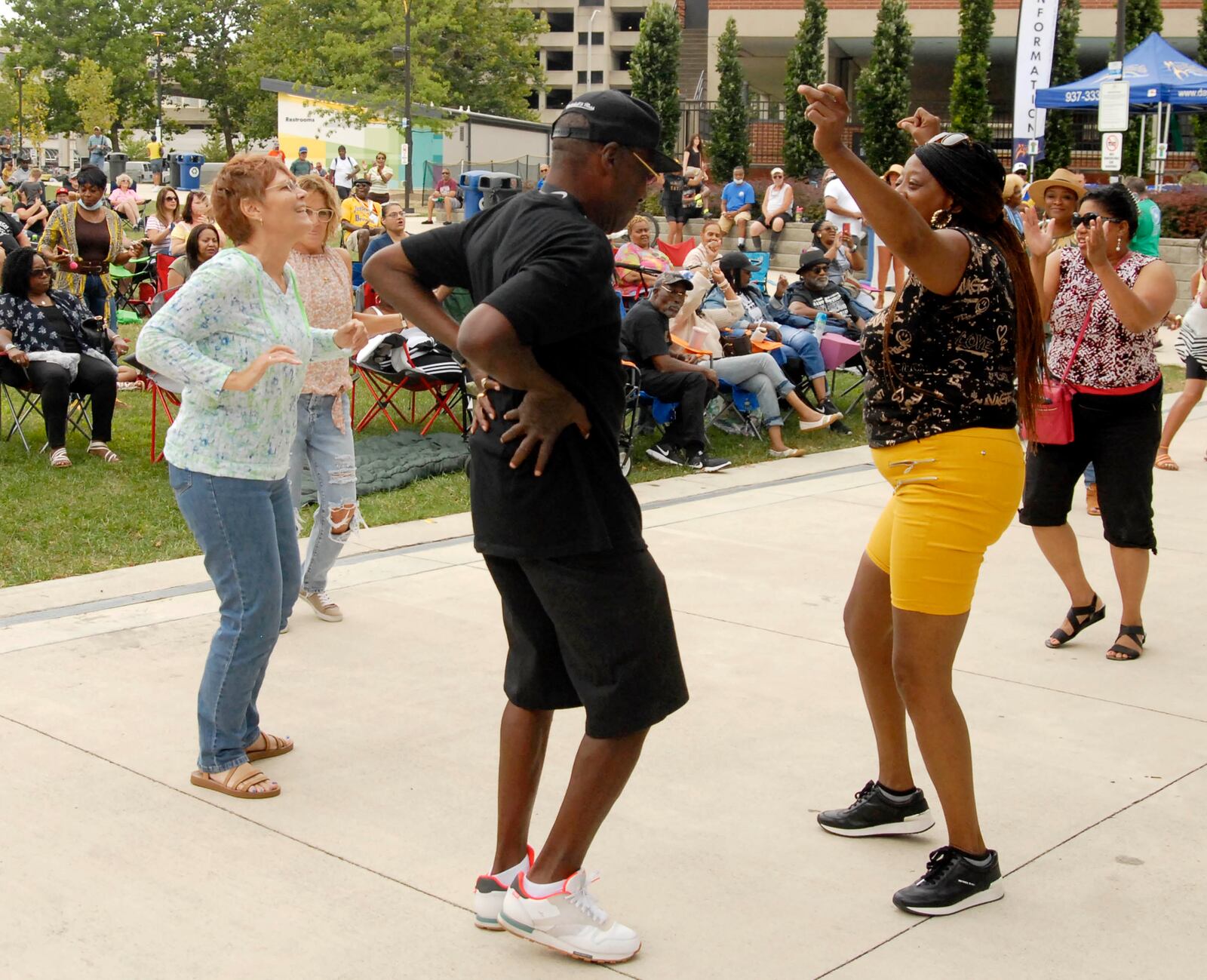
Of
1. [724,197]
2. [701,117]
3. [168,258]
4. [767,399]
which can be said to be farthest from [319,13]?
[767,399]

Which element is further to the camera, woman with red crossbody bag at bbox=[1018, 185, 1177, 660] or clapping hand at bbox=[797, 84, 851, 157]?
woman with red crossbody bag at bbox=[1018, 185, 1177, 660]

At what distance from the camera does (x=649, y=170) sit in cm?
300

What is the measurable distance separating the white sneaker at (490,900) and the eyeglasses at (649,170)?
1.61 m

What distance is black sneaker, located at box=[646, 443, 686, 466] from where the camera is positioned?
32.3 feet

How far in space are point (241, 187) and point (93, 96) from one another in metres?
62.0

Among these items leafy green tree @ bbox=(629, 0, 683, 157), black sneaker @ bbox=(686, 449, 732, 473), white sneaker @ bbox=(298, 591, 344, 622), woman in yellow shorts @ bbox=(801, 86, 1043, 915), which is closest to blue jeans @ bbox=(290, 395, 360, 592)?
white sneaker @ bbox=(298, 591, 344, 622)

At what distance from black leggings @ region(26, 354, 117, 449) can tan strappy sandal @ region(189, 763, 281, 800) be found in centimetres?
546

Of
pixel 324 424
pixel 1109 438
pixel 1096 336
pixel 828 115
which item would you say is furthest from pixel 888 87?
pixel 828 115

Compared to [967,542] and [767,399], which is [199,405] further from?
[767,399]

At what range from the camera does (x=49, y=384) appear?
352 inches

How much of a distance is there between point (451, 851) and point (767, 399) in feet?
23.4

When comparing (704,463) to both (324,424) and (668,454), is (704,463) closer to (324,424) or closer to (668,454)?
(668,454)

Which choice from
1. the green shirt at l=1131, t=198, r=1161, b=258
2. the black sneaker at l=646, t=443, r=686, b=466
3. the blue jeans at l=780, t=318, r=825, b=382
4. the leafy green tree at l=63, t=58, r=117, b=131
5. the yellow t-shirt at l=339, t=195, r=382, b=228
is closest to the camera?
the green shirt at l=1131, t=198, r=1161, b=258

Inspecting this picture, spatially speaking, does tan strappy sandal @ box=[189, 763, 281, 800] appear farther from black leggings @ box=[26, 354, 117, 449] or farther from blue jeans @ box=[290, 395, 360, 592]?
black leggings @ box=[26, 354, 117, 449]
